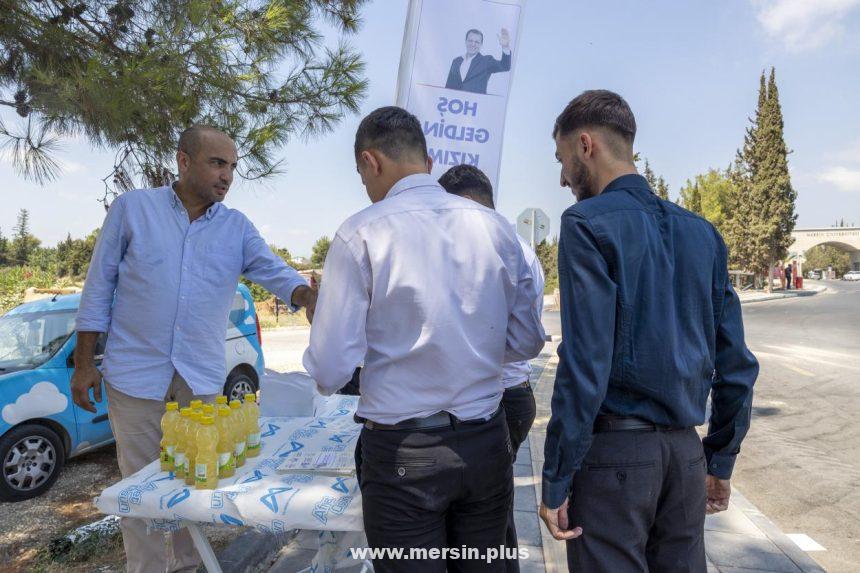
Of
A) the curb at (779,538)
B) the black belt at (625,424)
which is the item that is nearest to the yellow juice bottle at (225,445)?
the black belt at (625,424)

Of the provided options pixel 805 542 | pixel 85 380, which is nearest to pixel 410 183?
pixel 85 380

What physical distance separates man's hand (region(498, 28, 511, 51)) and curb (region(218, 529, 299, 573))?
12.3 feet

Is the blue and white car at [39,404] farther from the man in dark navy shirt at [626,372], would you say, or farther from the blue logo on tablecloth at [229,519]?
the man in dark navy shirt at [626,372]

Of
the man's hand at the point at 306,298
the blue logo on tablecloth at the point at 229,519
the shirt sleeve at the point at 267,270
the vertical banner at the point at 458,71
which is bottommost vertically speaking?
the blue logo on tablecloth at the point at 229,519

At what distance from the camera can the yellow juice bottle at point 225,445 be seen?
212 cm

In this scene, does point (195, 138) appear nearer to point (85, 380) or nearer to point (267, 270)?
point (267, 270)

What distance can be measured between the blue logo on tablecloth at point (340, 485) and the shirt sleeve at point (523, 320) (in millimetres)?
766

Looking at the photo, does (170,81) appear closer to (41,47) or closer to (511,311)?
(41,47)

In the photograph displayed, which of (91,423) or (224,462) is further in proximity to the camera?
(91,423)

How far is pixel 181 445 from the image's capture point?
217 centimetres

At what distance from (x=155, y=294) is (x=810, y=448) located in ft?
21.5

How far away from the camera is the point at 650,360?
1.62 metres

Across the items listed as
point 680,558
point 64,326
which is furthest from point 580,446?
point 64,326

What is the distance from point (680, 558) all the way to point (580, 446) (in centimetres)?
51
